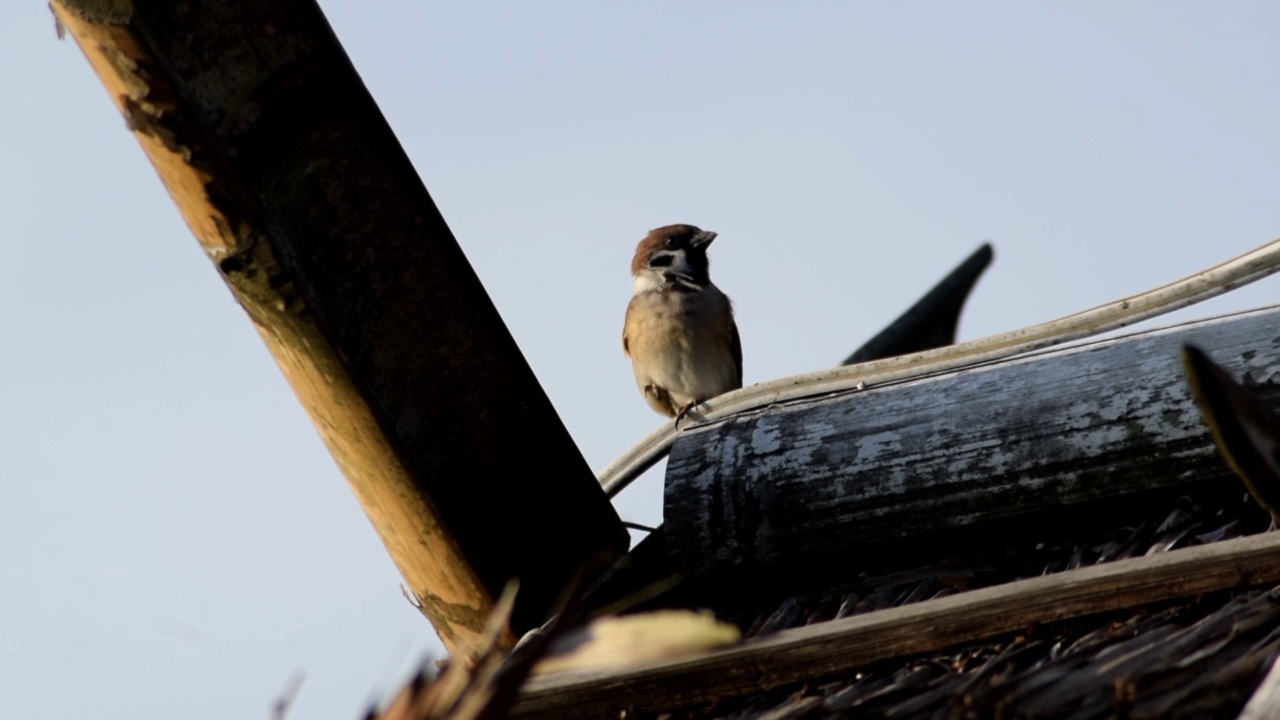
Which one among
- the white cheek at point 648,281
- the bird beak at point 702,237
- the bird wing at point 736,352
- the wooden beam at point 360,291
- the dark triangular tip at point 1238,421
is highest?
the wooden beam at point 360,291

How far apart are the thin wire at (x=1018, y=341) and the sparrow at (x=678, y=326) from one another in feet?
11.8

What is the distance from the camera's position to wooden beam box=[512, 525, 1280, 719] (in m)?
2.03

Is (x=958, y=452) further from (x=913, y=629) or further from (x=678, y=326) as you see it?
(x=678, y=326)

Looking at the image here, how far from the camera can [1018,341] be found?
10.3 ft

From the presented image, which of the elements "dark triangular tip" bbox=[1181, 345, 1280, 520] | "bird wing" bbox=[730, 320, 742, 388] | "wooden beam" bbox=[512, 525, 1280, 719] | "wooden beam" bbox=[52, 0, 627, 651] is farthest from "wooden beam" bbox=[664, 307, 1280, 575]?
"bird wing" bbox=[730, 320, 742, 388]

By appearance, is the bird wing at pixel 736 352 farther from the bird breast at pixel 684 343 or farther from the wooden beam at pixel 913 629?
the wooden beam at pixel 913 629

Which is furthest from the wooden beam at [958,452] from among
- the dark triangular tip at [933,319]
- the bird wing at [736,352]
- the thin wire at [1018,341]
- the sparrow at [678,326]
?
the bird wing at [736,352]

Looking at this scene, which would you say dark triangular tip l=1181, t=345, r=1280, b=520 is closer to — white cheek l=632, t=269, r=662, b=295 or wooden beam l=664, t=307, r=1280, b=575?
wooden beam l=664, t=307, r=1280, b=575

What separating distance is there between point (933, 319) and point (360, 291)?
316 centimetres

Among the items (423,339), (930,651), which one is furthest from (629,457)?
(930,651)

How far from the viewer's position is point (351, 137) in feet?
9.34

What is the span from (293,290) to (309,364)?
6.0 inches

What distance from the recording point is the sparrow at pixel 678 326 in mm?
7070

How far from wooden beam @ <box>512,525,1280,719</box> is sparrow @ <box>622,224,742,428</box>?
4726 mm
